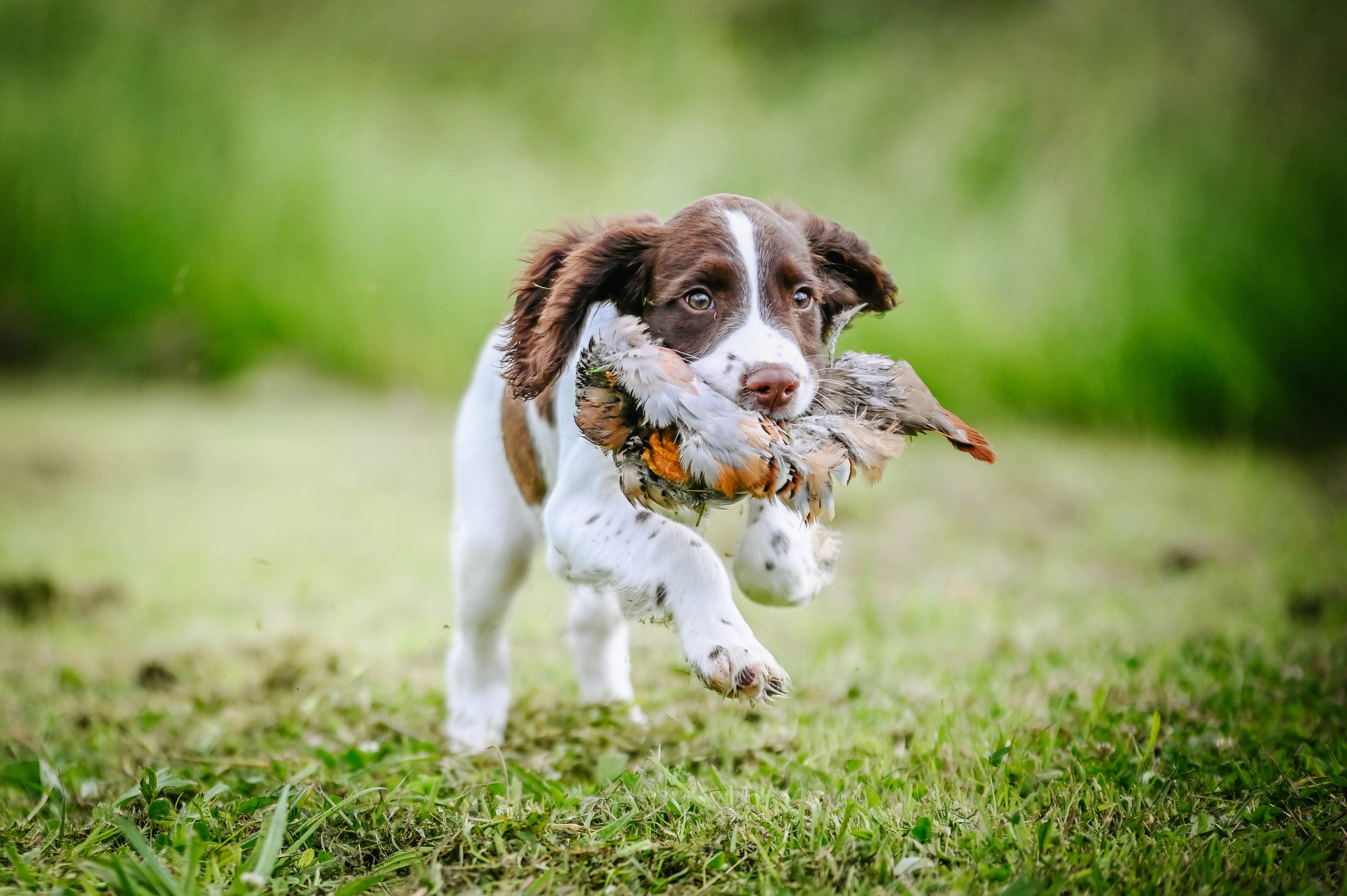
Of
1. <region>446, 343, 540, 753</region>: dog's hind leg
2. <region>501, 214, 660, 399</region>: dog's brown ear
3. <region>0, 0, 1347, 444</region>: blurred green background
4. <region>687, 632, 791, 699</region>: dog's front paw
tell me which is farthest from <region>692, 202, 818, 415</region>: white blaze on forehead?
<region>0, 0, 1347, 444</region>: blurred green background

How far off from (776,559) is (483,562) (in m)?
1.23

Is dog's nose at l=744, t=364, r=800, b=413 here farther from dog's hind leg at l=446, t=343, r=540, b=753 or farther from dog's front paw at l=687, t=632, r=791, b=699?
dog's hind leg at l=446, t=343, r=540, b=753

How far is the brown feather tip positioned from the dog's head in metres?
0.32

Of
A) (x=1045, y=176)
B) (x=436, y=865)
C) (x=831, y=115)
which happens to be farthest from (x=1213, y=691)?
(x=831, y=115)

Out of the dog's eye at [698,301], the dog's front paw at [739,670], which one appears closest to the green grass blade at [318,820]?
the dog's front paw at [739,670]

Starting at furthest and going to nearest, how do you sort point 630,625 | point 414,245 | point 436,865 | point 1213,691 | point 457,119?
1. point 457,119
2. point 414,245
3. point 630,625
4. point 1213,691
5. point 436,865

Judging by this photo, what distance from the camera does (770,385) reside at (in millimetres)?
2277

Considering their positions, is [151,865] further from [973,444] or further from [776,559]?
[973,444]

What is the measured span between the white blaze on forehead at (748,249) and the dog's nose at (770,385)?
0.23 metres

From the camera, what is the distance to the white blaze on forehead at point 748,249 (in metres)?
2.51

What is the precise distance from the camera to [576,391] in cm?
244

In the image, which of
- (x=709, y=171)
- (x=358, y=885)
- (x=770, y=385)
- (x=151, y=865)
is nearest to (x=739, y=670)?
(x=770, y=385)

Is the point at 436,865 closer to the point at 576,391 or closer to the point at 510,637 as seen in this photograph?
the point at 576,391

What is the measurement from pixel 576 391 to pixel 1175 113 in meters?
8.51
